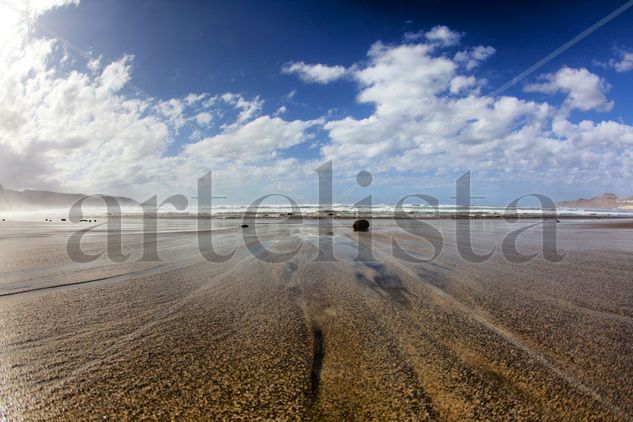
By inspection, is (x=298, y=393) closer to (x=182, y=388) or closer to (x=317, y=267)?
(x=182, y=388)

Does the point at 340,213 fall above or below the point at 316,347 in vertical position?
above

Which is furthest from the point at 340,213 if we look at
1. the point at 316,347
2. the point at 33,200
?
the point at 33,200

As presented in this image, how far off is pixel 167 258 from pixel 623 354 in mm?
6259

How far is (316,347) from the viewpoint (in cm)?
223

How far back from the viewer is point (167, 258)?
6258 mm

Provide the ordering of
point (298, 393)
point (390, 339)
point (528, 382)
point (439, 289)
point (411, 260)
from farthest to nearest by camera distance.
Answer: point (411, 260), point (439, 289), point (390, 339), point (528, 382), point (298, 393)

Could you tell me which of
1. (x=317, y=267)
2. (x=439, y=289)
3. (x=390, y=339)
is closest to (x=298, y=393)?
(x=390, y=339)

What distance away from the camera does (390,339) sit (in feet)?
7.80

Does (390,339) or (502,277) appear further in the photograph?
(502,277)

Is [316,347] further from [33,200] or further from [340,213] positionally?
[33,200]

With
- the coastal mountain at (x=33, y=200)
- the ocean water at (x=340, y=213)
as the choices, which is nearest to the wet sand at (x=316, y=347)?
the ocean water at (x=340, y=213)

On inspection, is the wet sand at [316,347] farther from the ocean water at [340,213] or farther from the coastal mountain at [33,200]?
the coastal mountain at [33,200]

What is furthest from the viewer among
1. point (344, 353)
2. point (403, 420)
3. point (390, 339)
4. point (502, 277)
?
point (502, 277)

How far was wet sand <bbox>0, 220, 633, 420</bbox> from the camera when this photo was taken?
1.57m
